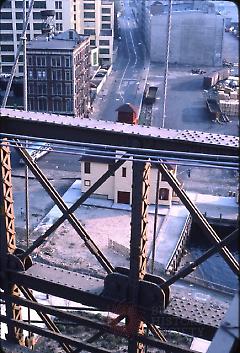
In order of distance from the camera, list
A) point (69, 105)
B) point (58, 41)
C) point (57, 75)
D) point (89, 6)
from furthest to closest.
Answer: point (89, 6)
point (69, 105)
point (58, 41)
point (57, 75)

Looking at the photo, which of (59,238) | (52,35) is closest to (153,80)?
(52,35)

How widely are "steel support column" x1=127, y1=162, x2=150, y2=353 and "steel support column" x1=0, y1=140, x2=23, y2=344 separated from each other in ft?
2.36

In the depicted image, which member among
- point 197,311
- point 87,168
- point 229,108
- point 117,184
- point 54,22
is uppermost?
point 54,22

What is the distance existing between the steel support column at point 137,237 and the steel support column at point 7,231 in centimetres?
72

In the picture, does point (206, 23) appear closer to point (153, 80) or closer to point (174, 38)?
point (174, 38)

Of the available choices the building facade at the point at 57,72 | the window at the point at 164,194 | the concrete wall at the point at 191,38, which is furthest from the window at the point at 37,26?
the window at the point at 164,194

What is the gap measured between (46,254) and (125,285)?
6699mm

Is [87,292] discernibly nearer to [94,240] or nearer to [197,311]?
[197,311]

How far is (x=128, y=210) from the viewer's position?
11.0 m

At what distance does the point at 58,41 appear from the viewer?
15375 millimetres

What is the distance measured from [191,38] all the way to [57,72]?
1235 centimetres

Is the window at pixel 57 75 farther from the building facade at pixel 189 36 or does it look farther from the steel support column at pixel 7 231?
the steel support column at pixel 7 231

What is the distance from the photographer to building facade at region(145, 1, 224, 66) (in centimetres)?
2505

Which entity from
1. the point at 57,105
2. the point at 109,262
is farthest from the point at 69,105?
the point at 109,262
